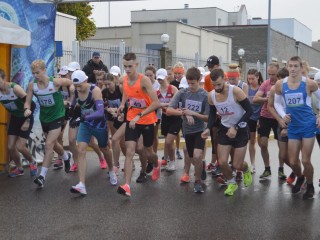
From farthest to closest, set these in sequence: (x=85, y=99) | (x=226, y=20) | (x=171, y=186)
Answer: (x=226, y=20)
(x=171, y=186)
(x=85, y=99)

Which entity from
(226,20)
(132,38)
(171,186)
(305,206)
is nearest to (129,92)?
(171,186)

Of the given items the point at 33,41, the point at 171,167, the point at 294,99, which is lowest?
the point at 171,167

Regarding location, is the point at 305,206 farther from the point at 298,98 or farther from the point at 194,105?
the point at 194,105

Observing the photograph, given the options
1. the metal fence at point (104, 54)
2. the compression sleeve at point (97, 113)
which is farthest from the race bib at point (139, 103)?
the metal fence at point (104, 54)

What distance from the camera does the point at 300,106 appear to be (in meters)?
8.01

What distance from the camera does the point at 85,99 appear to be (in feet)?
28.5

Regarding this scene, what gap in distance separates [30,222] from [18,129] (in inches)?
122

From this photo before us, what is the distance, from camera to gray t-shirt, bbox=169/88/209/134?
8805mm

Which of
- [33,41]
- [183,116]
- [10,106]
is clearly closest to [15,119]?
[10,106]

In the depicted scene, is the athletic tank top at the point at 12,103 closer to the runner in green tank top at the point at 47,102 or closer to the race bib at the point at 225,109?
the runner in green tank top at the point at 47,102

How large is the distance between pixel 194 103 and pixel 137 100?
2.83 feet

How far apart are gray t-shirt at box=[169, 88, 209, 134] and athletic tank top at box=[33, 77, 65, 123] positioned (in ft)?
5.81

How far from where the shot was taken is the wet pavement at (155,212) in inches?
253

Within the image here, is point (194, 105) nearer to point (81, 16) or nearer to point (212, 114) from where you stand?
point (212, 114)
